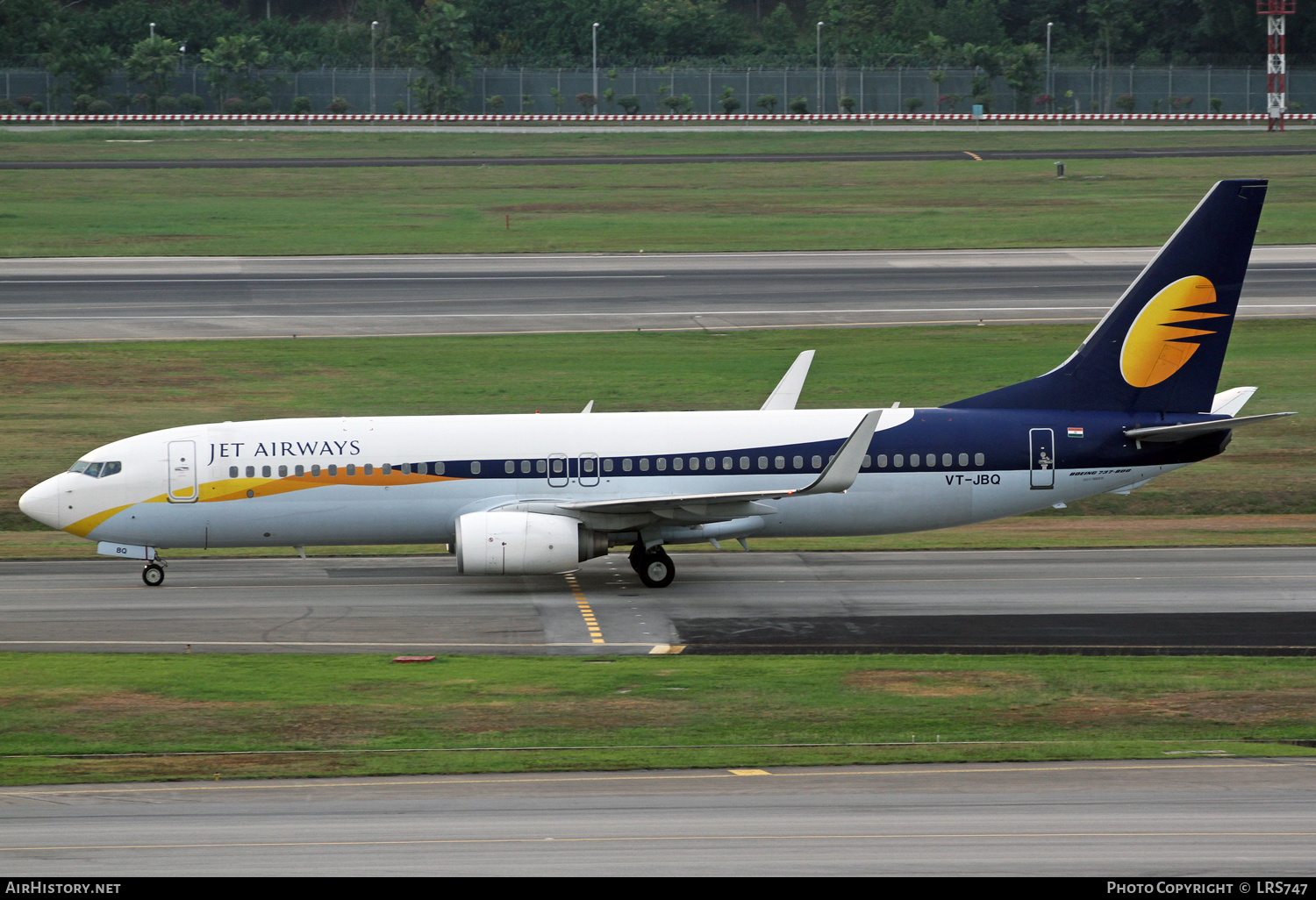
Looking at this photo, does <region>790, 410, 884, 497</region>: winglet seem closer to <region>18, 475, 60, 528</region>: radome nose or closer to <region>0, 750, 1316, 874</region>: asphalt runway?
<region>0, 750, 1316, 874</region>: asphalt runway

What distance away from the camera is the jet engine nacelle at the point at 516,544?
3231 cm

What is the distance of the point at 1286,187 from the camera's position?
97.9 metres

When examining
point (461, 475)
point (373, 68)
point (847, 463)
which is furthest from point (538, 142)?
point (847, 463)

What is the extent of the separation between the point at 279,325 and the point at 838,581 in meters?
36.2

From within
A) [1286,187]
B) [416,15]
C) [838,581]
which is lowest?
[838,581]

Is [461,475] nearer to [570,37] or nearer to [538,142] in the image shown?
[538,142]

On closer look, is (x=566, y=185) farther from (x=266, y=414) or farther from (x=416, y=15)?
(x=416, y=15)

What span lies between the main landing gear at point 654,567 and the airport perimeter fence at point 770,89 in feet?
403

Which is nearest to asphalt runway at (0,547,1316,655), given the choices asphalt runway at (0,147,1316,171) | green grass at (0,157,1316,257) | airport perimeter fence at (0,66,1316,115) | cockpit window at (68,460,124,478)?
cockpit window at (68,460,124,478)

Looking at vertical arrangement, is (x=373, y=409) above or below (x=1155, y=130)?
below

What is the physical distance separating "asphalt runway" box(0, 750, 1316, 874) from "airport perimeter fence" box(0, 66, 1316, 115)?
13623cm

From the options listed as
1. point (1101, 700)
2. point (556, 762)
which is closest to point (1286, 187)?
point (1101, 700)

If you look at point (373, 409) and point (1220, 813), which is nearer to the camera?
point (1220, 813)

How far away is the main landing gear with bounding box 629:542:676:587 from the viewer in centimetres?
3394
